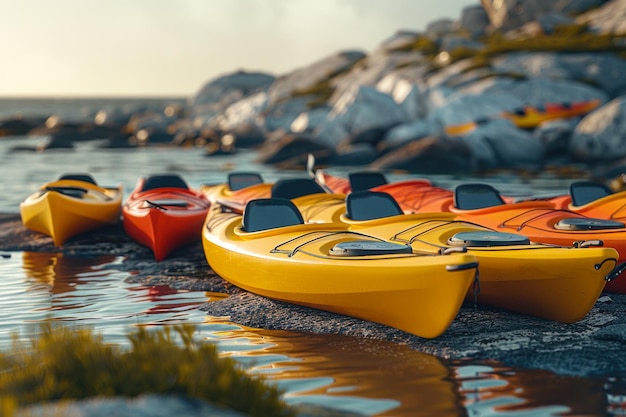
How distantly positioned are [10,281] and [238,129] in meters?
48.0

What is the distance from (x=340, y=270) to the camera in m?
9.86

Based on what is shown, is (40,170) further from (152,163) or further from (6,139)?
(6,139)

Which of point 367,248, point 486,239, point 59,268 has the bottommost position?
point 59,268

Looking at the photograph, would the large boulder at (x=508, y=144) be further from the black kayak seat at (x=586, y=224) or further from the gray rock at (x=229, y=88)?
the gray rock at (x=229, y=88)

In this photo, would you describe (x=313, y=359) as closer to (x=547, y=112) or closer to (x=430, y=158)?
(x=430, y=158)

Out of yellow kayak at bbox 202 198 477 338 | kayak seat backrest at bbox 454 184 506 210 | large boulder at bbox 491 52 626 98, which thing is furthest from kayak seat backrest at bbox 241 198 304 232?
large boulder at bbox 491 52 626 98

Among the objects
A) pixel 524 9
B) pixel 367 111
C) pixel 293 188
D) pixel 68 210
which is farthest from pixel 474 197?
pixel 524 9

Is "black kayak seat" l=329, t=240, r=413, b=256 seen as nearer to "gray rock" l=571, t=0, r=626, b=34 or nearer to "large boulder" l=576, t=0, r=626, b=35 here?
"large boulder" l=576, t=0, r=626, b=35

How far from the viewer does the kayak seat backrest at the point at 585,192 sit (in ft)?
50.5

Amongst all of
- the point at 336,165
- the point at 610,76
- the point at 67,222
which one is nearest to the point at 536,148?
the point at 336,165

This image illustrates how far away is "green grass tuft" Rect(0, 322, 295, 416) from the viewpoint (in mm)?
5637

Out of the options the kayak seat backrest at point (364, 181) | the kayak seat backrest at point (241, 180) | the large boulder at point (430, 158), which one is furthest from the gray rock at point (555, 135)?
the kayak seat backrest at point (241, 180)

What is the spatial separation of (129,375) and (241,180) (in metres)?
15.0

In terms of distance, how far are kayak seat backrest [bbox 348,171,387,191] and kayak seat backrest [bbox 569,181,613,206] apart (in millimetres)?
5169
